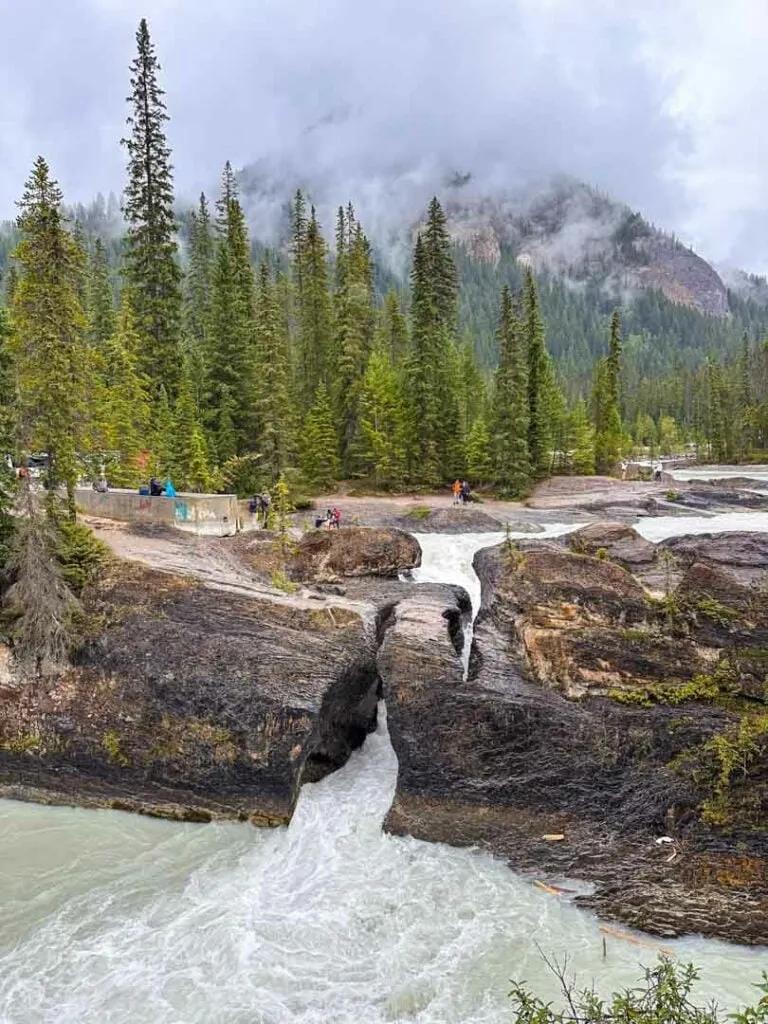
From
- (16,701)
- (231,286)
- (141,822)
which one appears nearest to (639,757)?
(141,822)

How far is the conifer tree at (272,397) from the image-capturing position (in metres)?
37.8

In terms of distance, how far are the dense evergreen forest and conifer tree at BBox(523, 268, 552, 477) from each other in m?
0.14

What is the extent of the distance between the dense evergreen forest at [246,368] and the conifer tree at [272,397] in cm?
10

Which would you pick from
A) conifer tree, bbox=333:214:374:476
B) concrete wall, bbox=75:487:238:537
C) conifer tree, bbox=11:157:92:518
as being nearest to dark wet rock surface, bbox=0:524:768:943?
conifer tree, bbox=11:157:92:518

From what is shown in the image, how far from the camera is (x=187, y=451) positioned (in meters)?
32.7

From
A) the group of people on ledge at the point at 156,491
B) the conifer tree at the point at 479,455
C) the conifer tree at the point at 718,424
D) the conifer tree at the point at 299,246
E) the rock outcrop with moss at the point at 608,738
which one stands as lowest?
the rock outcrop with moss at the point at 608,738

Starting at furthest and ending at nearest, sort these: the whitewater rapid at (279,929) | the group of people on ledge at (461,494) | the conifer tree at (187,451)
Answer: the group of people on ledge at (461,494)
the conifer tree at (187,451)
the whitewater rapid at (279,929)

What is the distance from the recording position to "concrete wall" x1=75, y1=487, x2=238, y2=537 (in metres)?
23.2

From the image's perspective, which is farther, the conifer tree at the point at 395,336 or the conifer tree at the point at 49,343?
the conifer tree at the point at 395,336

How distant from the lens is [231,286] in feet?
130

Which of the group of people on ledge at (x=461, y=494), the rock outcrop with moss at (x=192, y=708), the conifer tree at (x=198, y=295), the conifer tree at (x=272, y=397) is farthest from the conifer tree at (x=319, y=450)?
the rock outcrop with moss at (x=192, y=708)

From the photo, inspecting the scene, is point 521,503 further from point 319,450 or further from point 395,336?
point 395,336

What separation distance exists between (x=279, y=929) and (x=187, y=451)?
25.3m

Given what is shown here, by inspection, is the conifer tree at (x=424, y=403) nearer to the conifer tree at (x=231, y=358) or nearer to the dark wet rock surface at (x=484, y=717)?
the conifer tree at (x=231, y=358)
